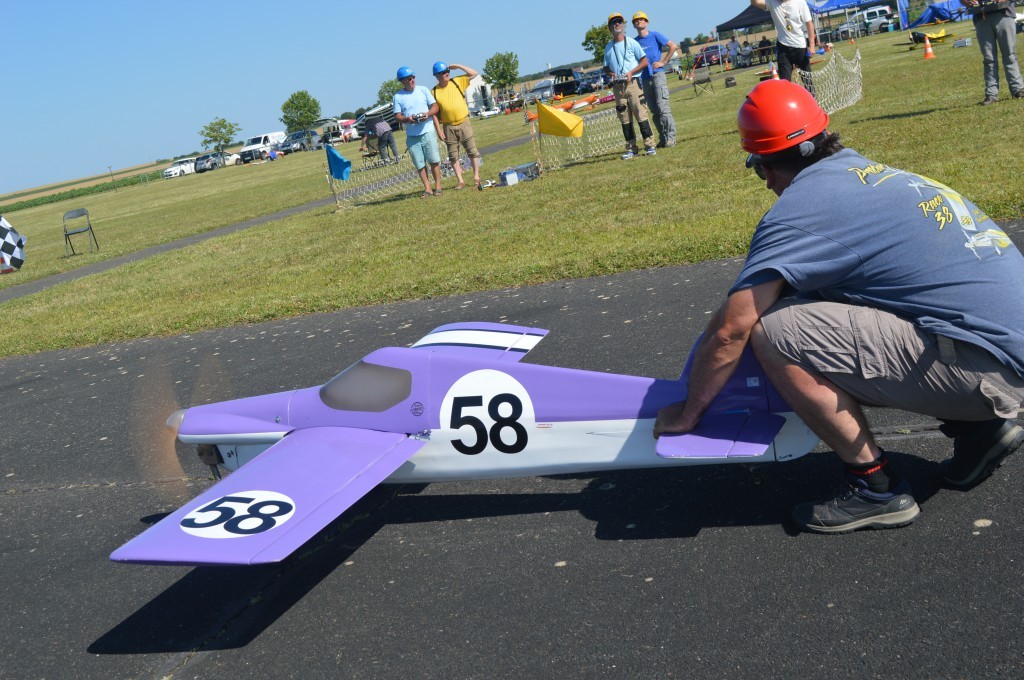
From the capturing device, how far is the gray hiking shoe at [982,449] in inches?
150

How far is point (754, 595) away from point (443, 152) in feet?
85.2

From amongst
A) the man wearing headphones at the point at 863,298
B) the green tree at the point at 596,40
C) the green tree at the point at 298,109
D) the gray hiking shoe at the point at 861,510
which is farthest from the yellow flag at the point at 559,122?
the green tree at the point at 298,109

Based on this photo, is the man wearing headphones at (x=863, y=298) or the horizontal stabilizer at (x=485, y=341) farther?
the horizontal stabilizer at (x=485, y=341)

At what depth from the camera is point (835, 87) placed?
22.1 meters

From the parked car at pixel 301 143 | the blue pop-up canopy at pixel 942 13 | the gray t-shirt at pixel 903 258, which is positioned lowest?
the gray t-shirt at pixel 903 258

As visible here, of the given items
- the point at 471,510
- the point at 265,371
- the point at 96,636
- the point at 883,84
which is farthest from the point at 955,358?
the point at 883,84

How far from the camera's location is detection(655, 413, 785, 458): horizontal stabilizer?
373 cm

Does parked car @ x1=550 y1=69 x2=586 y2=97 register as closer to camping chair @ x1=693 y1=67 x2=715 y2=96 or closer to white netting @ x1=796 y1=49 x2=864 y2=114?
Answer: camping chair @ x1=693 y1=67 x2=715 y2=96

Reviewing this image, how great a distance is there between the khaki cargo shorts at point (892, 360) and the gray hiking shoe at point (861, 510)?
1.32 feet

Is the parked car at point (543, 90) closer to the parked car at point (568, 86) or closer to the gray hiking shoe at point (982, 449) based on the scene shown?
the parked car at point (568, 86)

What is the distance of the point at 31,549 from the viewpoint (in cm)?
519

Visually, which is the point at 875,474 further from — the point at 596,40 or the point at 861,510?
the point at 596,40

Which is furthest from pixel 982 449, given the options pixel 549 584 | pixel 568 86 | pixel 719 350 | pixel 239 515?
pixel 568 86

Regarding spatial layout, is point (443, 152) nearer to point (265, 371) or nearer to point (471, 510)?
point (265, 371)
